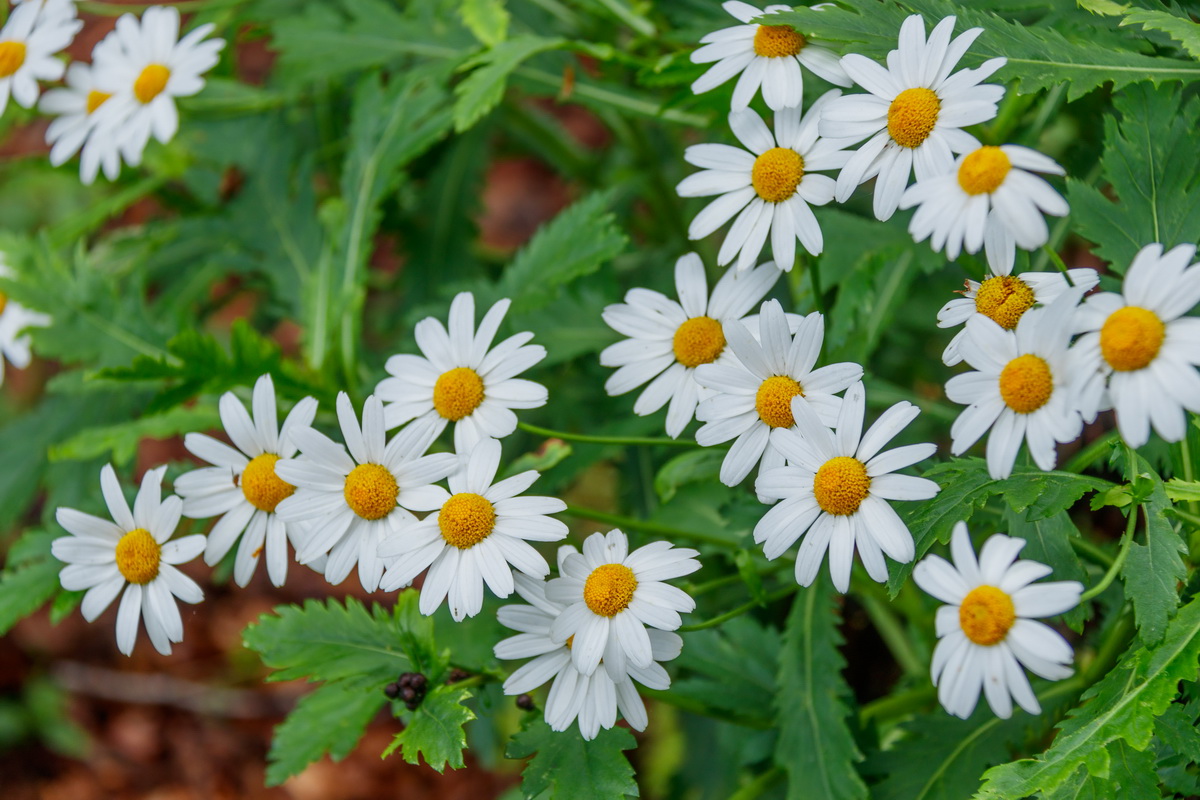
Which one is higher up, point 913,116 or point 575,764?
point 913,116

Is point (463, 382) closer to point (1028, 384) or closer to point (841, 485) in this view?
point (841, 485)

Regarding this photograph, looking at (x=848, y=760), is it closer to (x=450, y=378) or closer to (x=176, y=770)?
(x=450, y=378)

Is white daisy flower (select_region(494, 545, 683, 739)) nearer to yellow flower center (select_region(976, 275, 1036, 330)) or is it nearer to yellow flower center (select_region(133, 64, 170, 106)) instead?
yellow flower center (select_region(976, 275, 1036, 330))

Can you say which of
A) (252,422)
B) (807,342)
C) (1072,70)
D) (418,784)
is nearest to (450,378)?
(252,422)

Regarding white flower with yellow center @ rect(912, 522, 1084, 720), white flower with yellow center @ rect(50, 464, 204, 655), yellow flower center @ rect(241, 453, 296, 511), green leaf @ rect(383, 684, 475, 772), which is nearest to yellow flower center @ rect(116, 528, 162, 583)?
white flower with yellow center @ rect(50, 464, 204, 655)

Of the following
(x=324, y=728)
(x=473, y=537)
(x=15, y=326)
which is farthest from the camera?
(x=15, y=326)

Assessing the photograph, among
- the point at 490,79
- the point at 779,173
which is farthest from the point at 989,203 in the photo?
the point at 490,79
